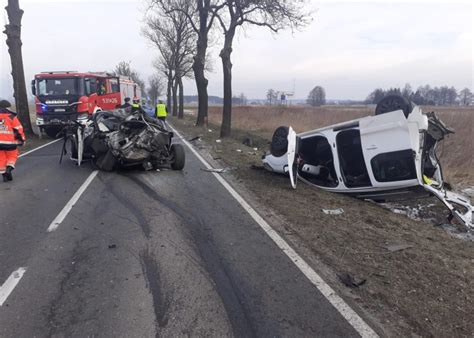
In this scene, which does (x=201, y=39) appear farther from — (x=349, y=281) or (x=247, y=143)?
(x=349, y=281)

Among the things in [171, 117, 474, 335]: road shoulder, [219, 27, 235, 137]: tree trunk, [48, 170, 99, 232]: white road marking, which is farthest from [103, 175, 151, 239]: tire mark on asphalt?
[219, 27, 235, 137]: tree trunk

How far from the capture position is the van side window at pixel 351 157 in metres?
7.79

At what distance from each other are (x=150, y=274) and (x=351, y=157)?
5.10 metres

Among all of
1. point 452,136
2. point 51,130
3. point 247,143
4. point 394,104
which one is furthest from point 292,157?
point 51,130

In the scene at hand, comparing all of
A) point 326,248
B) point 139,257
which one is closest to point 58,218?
point 139,257

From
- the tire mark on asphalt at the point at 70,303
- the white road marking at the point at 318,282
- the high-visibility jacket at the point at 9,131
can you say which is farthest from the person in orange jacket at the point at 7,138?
the white road marking at the point at 318,282

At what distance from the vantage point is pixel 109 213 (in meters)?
6.36

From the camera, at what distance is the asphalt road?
3279 millimetres

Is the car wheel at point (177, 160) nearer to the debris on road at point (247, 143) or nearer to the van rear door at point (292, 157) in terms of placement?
the van rear door at point (292, 157)

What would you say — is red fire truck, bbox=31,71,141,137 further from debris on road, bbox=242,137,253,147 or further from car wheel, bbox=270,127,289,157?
car wheel, bbox=270,127,289,157

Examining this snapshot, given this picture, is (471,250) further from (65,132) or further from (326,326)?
(65,132)

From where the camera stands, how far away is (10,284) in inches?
154

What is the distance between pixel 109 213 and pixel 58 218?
0.73 metres

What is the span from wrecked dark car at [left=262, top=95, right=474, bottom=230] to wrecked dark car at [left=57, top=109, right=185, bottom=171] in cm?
313
